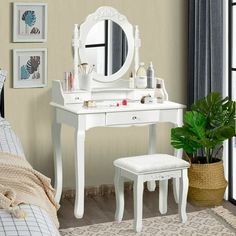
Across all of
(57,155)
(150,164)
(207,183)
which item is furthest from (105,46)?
(207,183)

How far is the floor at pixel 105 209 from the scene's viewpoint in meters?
4.65

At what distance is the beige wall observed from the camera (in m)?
5.03

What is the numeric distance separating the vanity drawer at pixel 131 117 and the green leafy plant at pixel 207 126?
192mm

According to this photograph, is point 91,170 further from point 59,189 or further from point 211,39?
point 211,39

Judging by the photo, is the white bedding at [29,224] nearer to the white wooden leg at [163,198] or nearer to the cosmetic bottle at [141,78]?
the white wooden leg at [163,198]

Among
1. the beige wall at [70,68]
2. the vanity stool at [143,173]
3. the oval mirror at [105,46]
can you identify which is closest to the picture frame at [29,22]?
the beige wall at [70,68]

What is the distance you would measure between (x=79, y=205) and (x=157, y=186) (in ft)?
3.63

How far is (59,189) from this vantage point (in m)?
5.01

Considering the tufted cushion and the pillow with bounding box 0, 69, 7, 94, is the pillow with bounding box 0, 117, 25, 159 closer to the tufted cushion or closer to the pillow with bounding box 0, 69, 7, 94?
the pillow with bounding box 0, 69, 7, 94

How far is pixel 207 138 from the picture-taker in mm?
4895

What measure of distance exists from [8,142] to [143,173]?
3.17ft

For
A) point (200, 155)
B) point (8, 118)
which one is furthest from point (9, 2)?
point (200, 155)

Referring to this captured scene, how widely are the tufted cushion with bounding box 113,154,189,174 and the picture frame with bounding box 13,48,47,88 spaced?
1.01 m

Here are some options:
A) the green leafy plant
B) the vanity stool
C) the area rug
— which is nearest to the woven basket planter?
the green leafy plant
